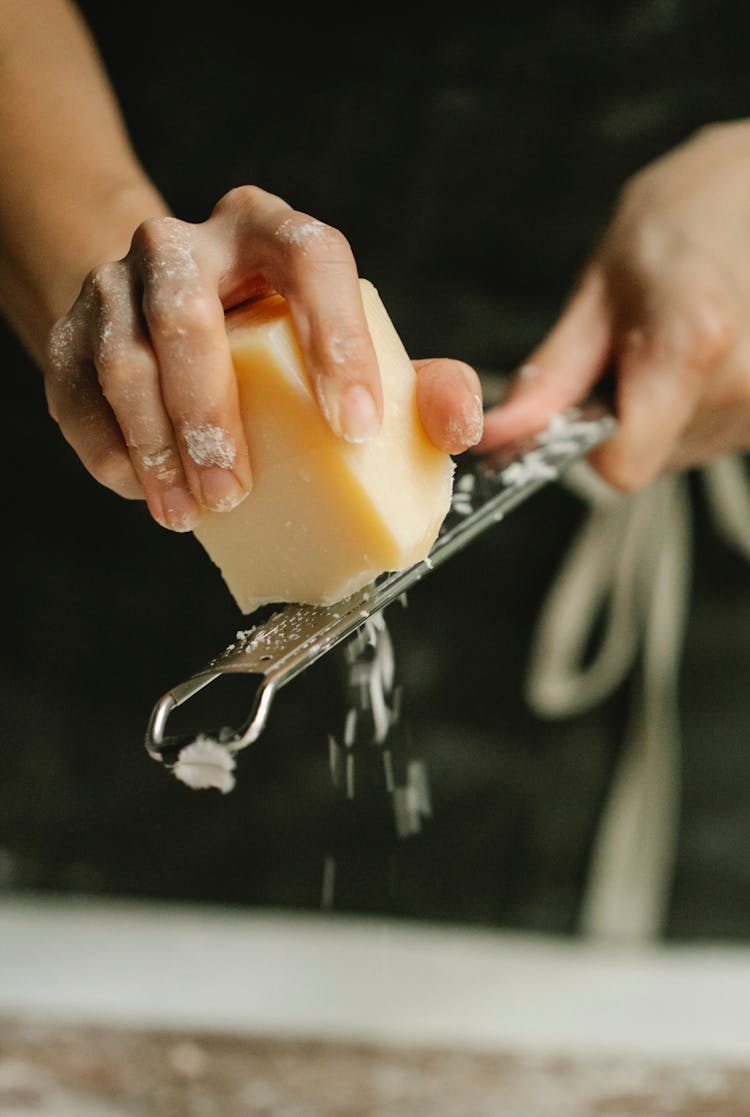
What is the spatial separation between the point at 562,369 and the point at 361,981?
51 cm

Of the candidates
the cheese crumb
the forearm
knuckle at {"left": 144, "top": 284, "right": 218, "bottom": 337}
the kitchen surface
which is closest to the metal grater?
the cheese crumb

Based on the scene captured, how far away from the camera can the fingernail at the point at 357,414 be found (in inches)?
13.2

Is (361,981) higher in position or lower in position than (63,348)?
lower

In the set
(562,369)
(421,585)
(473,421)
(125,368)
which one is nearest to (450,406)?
(473,421)

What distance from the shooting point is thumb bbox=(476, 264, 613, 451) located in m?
0.56

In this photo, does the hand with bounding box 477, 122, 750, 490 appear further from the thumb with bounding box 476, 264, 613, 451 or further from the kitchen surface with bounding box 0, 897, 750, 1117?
the kitchen surface with bounding box 0, 897, 750, 1117

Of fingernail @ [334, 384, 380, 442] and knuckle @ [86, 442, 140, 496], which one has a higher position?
fingernail @ [334, 384, 380, 442]

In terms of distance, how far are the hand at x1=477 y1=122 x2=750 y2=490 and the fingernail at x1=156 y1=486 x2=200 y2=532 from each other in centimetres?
27

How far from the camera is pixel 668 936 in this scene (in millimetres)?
985

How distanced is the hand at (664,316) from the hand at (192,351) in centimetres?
26

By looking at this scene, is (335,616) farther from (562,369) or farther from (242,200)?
(562,369)

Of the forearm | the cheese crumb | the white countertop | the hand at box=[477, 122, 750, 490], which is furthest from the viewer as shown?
the white countertop

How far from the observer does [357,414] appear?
0.34 metres

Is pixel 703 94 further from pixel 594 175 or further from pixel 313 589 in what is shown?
pixel 313 589
